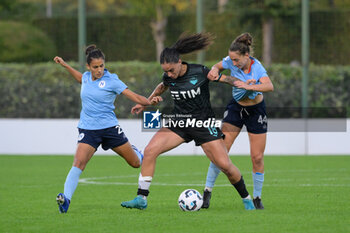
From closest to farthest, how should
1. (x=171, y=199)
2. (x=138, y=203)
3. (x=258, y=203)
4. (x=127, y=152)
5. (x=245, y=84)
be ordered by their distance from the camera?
(x=245, y=84) < (x=138, y=203) < (x=258, y=203) < (x=127, y=152) < (x=171, y=199)

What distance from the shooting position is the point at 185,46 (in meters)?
8.91

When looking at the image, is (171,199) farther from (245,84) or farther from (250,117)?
(245,84)

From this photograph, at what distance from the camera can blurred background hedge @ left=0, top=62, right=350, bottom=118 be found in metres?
19.0

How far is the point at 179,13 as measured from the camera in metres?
19.5

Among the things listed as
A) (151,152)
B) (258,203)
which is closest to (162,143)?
(151,152)

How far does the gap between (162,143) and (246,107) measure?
1.17 meters

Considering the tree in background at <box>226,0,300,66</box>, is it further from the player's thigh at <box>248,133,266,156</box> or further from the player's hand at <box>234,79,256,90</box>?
the player's hand at <box>234,79,256,90</box>

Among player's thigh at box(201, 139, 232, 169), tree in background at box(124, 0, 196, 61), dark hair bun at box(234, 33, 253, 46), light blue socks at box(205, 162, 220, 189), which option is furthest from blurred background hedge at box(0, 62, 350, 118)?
player's thigh at box(201, 139, 232, 169)

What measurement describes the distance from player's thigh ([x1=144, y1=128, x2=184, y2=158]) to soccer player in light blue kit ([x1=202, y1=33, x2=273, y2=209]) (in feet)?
2.54

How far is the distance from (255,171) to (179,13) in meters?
10.7

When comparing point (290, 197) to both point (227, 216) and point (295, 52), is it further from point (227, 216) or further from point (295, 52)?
point (295, 52)

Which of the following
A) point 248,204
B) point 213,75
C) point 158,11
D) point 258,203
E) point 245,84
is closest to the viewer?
point 245,84

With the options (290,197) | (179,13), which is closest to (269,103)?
(179,13)

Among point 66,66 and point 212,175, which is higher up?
point 66,66
